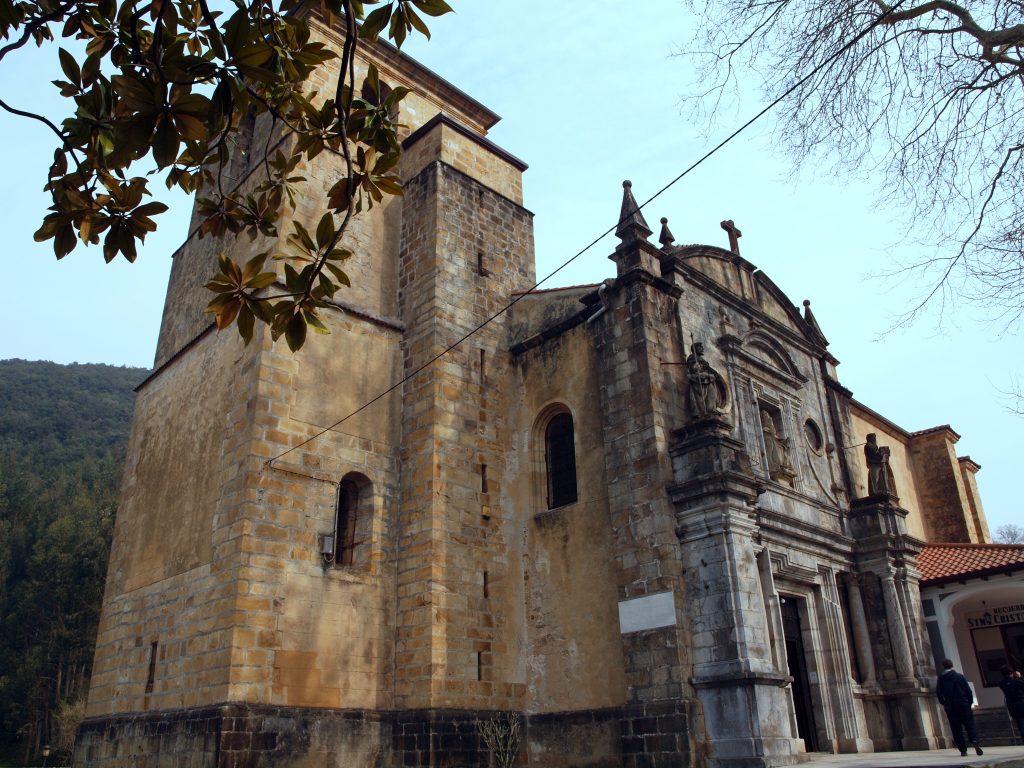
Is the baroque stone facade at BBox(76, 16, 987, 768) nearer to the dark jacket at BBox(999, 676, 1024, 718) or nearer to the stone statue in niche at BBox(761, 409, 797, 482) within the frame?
the stone statue in niche at BBox(761, 409, 797, 482)

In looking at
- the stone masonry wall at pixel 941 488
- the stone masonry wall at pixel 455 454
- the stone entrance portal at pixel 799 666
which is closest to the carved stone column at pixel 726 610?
the stone entrance portal at pixel 799 666

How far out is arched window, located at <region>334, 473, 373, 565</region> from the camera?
42.9 feet

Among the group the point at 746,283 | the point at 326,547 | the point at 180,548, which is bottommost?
the point at 326,547

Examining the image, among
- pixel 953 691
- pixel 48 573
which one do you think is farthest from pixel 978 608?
pixel 48 573

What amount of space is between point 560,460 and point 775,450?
425 cm

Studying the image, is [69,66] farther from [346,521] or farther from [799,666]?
[799,666]

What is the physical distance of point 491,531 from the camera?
45.1ft

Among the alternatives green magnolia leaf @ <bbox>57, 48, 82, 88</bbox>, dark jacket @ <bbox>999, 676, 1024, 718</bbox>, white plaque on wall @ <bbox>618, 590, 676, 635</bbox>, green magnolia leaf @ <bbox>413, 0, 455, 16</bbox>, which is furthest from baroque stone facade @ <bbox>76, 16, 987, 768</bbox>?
green magnolia leaf @ <bbox>413, 0, 455, 16</bbox>

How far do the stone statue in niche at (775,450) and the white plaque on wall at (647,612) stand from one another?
413 cm

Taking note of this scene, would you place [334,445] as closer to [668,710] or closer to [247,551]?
[247,551]

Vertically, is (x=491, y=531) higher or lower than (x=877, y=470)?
lower

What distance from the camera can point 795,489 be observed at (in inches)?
595

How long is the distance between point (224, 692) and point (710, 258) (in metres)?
11.1

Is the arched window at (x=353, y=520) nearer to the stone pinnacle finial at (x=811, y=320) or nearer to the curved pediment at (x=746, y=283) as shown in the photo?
the curved pediment at (x=746, y=283)
